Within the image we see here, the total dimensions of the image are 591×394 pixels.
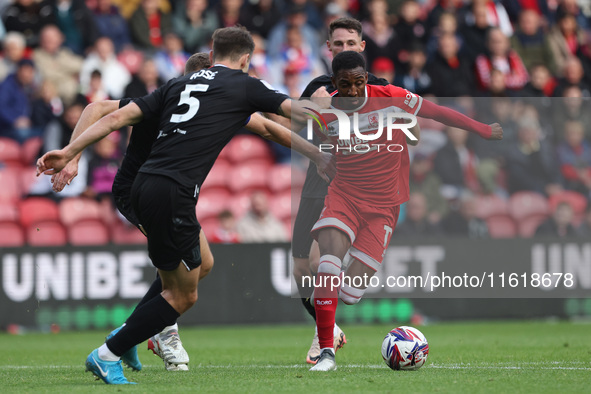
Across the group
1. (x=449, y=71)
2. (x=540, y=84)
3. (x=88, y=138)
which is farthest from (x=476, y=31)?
(x=88, y=138)

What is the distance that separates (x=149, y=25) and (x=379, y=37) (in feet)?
12.0

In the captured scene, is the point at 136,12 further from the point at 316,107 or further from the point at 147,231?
the point at 147,231

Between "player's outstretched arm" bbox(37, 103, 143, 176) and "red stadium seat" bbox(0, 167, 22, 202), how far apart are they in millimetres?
7272

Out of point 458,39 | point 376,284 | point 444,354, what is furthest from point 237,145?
point 444,354

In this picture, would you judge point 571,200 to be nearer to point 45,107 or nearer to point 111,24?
point 45,107

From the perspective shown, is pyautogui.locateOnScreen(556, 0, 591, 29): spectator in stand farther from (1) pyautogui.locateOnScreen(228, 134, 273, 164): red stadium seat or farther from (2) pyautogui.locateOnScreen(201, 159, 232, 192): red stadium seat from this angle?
(2) pyautogui.locateOnScreen(201, 159, 232, 192): red stadium seat

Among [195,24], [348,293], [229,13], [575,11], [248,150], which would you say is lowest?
[348,293]

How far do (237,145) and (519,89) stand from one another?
14.4ft

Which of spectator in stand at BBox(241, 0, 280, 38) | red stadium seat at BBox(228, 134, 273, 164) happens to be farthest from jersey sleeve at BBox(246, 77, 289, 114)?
spectator in stand at BBox(241, 0, 280, 38)

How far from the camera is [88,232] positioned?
12055mm

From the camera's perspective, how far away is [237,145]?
44.8 feet

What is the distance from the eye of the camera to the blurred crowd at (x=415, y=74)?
464 inches

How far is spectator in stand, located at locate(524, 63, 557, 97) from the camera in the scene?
560 inches

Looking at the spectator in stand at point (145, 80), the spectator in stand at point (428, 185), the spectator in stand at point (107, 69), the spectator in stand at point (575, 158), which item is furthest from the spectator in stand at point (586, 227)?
the spectator in stand at point (107, 69)
